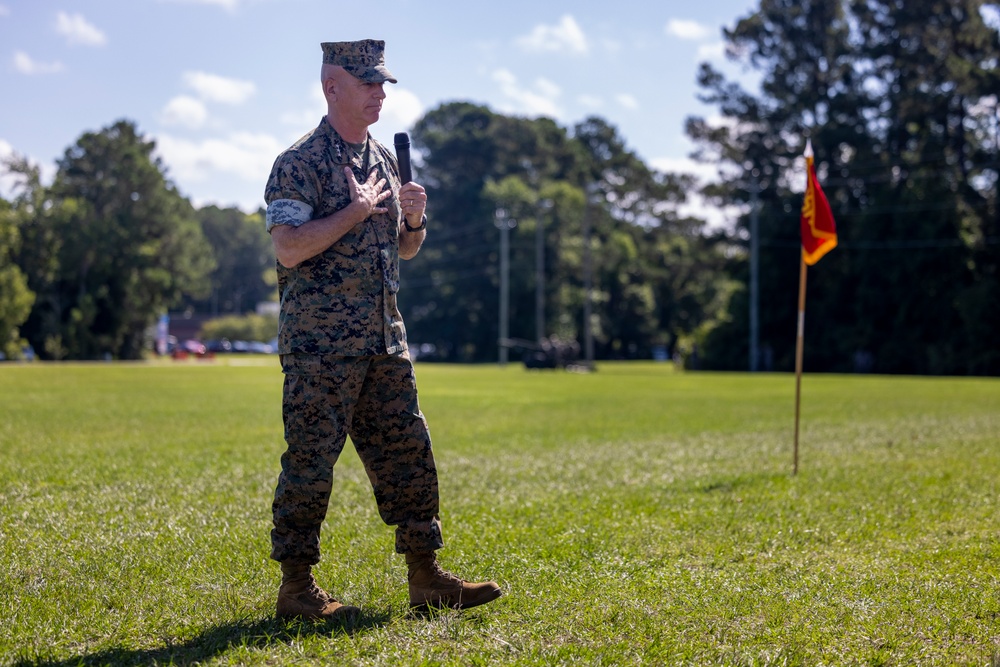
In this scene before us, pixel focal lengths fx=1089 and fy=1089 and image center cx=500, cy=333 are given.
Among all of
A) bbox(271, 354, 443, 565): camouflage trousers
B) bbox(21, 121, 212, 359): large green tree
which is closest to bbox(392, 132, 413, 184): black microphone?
bbox(271, 354, 443, 565): camouflage trousers

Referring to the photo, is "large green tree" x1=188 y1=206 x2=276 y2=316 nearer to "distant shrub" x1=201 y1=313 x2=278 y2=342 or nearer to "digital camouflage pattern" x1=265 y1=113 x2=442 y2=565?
"distant shrub" x1=201 y1=313 x2=278 y2=342

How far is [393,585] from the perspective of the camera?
207 inches

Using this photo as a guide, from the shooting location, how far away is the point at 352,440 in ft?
15.3

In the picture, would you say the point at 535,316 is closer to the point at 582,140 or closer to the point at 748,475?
the point at 582,140

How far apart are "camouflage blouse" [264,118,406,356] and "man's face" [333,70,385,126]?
125 millimetres

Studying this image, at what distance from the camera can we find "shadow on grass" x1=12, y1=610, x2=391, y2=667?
393 cm

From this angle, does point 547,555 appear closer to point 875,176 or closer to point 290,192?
point 290,192

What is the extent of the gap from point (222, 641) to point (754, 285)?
2257 inches

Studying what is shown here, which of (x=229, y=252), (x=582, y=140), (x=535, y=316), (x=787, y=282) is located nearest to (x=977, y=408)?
(x=787, y=282)

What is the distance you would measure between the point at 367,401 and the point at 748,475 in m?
6.13

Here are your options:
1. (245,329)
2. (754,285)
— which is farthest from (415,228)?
(245,329)

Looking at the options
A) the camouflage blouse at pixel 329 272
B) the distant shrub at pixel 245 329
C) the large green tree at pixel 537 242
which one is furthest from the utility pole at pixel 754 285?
the distant shrub at pixel 245 329

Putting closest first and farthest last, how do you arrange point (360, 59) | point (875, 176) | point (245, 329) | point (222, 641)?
point (222, 641), point (360, 59), point (875, 176), point (245, 329)

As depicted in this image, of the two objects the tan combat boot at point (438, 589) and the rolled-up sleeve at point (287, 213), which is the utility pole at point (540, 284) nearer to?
the tan combat boot at point (438, 589)
